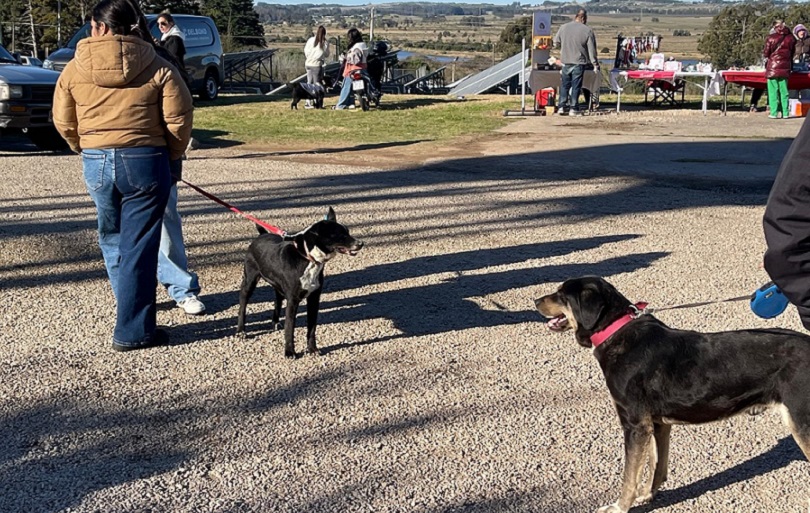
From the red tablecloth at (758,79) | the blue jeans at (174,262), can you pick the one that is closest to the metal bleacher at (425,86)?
the red tablecloth at (758,79)

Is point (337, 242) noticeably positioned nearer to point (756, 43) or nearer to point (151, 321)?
point (151, 321)

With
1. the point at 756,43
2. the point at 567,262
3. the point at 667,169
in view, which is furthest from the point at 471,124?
the point at 756,43

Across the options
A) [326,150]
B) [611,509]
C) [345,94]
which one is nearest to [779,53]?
[326,150]

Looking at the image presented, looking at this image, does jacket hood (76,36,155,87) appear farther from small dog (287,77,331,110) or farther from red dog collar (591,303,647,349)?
small dog (287,77,331,110)

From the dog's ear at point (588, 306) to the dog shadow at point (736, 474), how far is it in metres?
0.84

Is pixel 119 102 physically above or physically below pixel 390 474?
above

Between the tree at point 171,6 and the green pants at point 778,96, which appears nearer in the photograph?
the green pants at point 778,96

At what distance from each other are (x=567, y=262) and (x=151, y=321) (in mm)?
3735

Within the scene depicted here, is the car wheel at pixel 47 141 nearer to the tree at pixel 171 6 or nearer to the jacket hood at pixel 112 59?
the jacket hood at pixel 112 59

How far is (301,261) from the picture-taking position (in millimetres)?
5391

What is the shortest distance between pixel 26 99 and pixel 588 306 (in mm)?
12173

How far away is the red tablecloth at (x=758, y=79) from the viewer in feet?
59.4

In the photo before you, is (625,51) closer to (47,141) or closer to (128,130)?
(47,141)

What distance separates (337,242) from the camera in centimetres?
528
